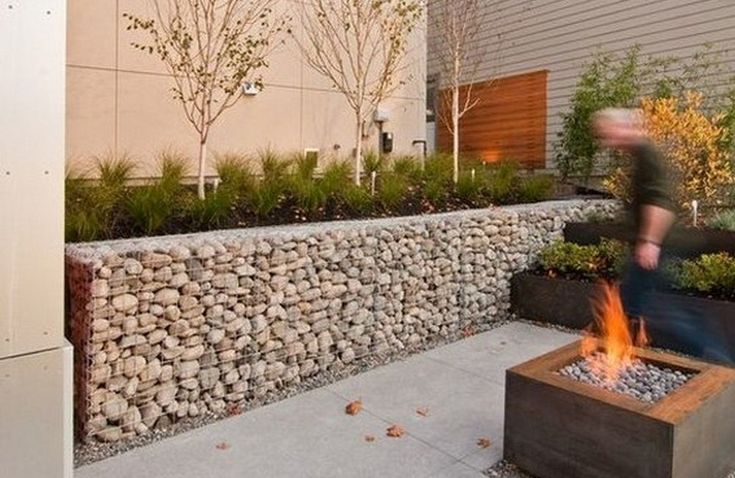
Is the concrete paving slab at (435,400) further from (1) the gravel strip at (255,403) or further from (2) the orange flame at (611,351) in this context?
(2) the orange flame at (611,351)

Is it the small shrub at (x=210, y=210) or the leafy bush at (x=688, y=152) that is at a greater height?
the leafy bush at (x=688, y=152)

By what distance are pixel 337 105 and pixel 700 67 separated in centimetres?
527

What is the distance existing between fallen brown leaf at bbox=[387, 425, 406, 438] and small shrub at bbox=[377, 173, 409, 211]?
3.04m

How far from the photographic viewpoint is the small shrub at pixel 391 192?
6109 mm

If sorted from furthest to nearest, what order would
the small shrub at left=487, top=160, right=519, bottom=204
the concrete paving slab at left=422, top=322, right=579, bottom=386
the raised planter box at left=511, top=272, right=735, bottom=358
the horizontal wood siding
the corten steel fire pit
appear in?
the horizontal wood siding → the small shrub at left=487, top=160, right=519, bottom=204 → the raised planter box at left=511, top=272, right=735, bottom=358 → the concrete paving slab at left=422, top=322, right=579, bottom=386 → the corten steel fire pit

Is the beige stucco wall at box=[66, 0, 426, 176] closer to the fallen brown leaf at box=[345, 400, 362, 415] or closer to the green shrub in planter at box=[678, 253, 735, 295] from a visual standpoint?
the fallen brown leaf at box=[345, 400, 362, 415]

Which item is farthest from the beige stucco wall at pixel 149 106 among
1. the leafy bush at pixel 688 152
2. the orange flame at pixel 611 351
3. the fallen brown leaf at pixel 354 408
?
the orange flame at pixel 611 351

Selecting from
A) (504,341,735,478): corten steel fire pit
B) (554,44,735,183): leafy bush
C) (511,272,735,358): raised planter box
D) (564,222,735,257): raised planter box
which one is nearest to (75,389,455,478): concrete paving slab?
(504,341,735,478): corten steel fire pit

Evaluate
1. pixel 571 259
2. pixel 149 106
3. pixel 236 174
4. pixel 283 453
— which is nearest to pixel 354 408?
pixel 283 453

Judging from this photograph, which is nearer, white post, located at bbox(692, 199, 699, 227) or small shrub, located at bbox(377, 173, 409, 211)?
small shrub, located at bbox(377, 173, 409, 211)

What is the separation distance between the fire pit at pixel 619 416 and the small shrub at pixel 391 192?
321cm

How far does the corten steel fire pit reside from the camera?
2408mm

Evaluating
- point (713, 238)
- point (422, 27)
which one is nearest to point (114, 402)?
point (713, 238)

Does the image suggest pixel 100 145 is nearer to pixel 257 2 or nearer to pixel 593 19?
pixel 257 2
